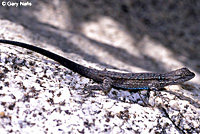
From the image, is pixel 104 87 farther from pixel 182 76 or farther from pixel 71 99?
pixel 182 76

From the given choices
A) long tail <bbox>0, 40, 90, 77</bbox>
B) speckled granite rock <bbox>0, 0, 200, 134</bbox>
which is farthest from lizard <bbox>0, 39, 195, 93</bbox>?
speckled granite rock <bbox>0, 0, 200, 134</bbox>

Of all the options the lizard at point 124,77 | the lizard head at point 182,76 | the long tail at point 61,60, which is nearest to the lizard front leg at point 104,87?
the lizard at point 124,77

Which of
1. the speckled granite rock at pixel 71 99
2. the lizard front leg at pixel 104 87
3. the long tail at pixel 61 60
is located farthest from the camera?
the long tail at pixel 61 60

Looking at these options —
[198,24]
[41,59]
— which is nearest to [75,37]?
[41,59]

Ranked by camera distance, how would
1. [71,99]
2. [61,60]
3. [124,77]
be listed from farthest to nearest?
[124,77] → [61,60] → [71,99]

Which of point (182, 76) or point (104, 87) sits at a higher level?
point (182, 76)

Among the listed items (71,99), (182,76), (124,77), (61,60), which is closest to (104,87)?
(124,77)

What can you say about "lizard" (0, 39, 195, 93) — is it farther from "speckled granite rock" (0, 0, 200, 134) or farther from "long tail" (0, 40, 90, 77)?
"speckled granite rock" (0, 0, 200, 134)

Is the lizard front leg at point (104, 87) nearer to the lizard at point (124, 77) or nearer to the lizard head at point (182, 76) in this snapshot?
the lizard at point (124, 77)

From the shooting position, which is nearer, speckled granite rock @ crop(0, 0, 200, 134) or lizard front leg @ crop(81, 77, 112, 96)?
speckled granite rock @ crop(0, 0, 200, 134)
